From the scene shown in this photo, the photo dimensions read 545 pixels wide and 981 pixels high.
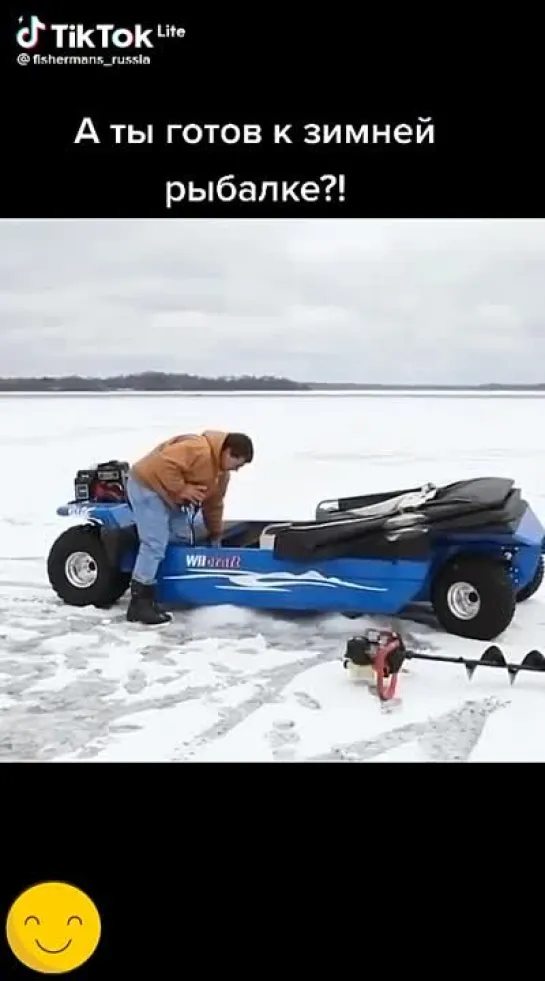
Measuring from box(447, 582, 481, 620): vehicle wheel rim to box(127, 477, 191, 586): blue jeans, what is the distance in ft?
2.30

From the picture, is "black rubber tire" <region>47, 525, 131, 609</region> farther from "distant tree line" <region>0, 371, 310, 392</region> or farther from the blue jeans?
"distant tree line" <region>0, 371, 310, 392</region>

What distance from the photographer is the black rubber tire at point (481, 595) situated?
2.28 meters

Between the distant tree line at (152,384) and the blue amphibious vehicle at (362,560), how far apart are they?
0.30 metres

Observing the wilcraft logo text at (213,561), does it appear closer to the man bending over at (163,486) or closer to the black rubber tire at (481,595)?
the man bending over at (163,486)

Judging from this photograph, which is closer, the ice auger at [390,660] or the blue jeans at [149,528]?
the ice auger at [390,660]

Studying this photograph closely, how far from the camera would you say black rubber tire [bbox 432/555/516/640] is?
2.28m

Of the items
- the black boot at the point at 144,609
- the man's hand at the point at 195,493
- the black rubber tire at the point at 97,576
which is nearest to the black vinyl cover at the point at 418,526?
the man's hand at the point at 195,493

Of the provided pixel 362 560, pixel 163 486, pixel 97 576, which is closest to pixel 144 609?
pixel 97 576

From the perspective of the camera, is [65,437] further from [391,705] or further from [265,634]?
[391,705]
